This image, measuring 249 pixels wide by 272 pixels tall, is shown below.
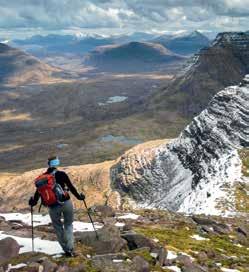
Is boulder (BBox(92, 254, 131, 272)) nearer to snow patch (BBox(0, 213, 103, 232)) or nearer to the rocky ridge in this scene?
the rocky ridge

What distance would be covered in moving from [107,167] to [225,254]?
360 ft

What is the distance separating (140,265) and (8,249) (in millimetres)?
6657

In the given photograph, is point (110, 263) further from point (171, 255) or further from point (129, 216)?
point (129, 216)

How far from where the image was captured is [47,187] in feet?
72.4

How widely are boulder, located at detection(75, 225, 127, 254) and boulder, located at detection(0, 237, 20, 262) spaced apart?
361 cm

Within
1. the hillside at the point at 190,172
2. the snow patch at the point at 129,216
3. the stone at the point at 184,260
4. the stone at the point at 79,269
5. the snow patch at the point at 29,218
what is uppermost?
the stone at the point at 79,269

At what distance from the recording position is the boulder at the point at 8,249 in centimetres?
2338

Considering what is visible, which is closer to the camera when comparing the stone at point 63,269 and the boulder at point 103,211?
the stone at point 63,269

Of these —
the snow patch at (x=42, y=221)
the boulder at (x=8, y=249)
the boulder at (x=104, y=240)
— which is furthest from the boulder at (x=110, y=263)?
the snow patch at (x=42, y=221)

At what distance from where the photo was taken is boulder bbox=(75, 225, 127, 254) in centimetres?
2456

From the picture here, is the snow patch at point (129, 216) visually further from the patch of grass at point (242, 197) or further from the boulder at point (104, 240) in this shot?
the patch of grass at point (242, 197)

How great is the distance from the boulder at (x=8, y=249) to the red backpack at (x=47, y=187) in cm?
351

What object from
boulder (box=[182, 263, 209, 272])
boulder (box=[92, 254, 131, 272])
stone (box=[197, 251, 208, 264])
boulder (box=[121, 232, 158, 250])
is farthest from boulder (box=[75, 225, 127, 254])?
stone (box=[197, 251, 208, 264])

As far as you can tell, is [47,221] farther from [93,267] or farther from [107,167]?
[107,167]
